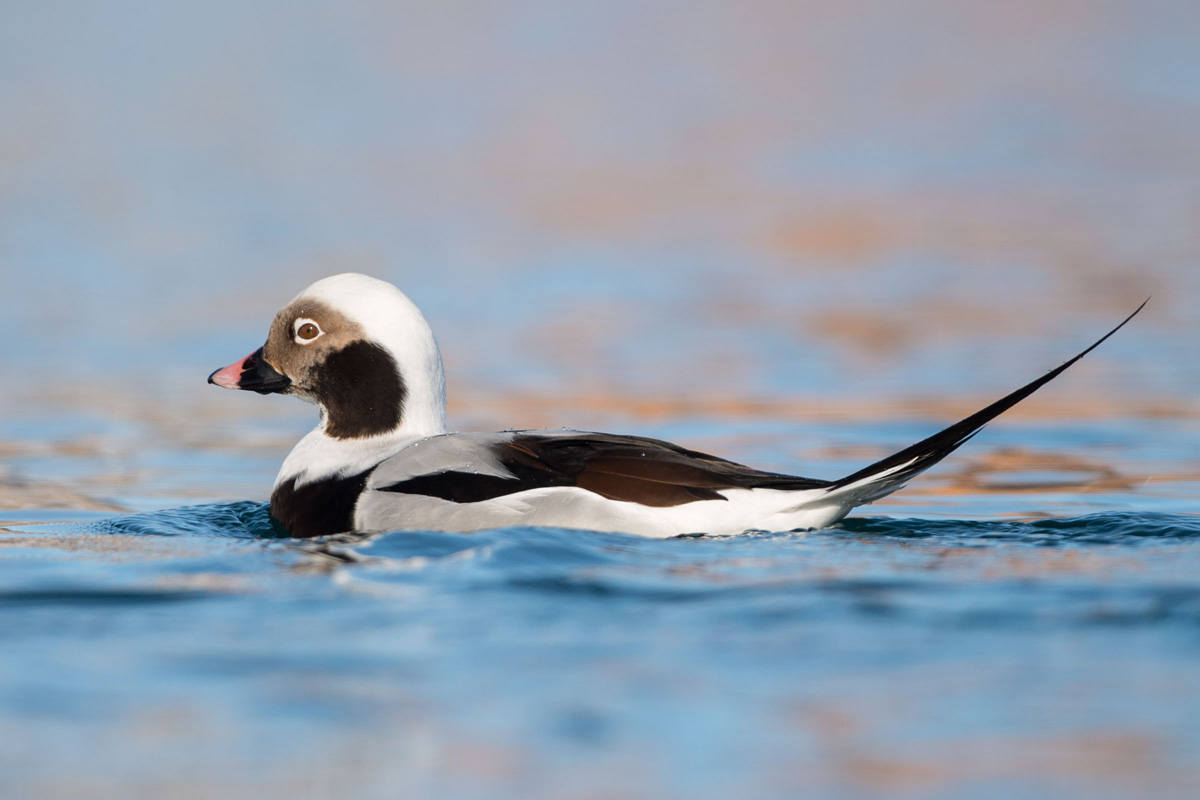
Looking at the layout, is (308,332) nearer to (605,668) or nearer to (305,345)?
(305,345)

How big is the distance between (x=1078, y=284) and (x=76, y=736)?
33.1 ft

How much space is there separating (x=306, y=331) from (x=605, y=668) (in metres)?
2.72

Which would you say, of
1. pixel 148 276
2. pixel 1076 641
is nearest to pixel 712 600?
pixel 1076 641

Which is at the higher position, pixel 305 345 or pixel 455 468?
pixel 305 345

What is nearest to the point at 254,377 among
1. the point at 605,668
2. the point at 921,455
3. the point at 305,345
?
the point at 305,345

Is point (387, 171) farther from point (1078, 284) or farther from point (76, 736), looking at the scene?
point (76, 736)

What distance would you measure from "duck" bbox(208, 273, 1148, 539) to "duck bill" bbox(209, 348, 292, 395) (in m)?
0.13

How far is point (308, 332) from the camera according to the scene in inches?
238

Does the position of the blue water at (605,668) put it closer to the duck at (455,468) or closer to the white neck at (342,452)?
the duck at (455,468)

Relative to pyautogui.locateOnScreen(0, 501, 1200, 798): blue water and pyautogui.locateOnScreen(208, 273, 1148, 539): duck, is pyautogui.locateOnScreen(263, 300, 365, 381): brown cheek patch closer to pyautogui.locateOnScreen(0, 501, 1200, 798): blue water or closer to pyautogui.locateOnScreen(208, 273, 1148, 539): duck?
pyautogui.locateOnScreen(208, 273, 1148, 539): duck

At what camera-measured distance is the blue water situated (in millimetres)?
3230

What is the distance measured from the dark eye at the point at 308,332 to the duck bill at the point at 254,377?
0.21m

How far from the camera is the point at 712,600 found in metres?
4.27

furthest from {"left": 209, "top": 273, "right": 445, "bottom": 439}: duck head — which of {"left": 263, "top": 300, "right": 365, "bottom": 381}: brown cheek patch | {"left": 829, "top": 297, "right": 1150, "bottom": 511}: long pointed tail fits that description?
{"left": 829, "top": 297, "right": 1150, "bottom": 511}: long pointed tail
